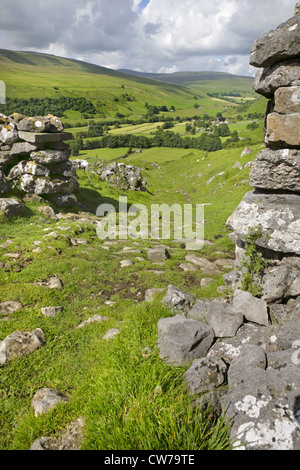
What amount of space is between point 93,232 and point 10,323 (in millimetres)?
10661

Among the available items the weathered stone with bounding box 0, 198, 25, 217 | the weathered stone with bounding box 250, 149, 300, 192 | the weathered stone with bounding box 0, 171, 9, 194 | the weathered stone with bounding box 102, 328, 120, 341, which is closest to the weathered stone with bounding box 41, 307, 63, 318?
the weathered stone with bounding box 102, 328, 120, 341

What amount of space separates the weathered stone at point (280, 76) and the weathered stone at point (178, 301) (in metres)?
6.74

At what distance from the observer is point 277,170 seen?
8211mm

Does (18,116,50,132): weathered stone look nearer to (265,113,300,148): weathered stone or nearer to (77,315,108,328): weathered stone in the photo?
(77,315,108,328): weathered stone

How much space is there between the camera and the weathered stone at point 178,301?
338 inches

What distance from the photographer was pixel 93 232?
1898 centimetres

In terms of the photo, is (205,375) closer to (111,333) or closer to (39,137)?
(111,333)

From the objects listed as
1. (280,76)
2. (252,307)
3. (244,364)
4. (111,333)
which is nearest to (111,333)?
(111,333)

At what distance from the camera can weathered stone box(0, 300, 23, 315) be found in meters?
9.39

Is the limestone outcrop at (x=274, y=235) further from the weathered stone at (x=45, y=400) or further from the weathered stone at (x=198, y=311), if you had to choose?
the weathered stone at (x=45, y=400)

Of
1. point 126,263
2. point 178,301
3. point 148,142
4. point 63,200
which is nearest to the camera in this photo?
point 178,301

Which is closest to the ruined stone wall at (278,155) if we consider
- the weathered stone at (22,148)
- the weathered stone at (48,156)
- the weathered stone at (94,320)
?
the weathered stone at (94,320)

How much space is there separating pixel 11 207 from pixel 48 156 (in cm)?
621
